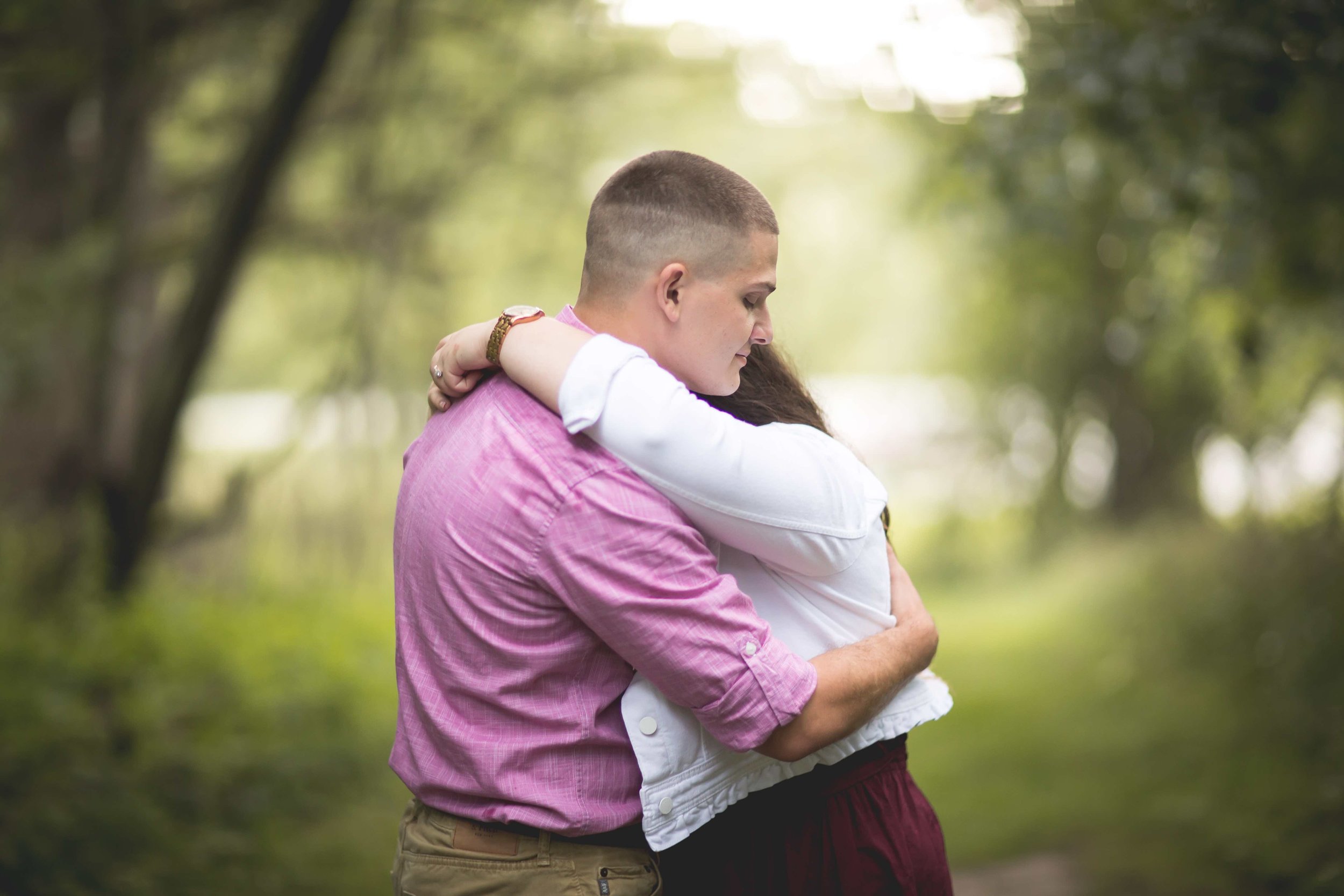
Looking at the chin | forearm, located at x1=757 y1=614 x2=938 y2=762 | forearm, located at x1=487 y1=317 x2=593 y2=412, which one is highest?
forearm, located at x1=487 y1=317 x2=593 y2=412

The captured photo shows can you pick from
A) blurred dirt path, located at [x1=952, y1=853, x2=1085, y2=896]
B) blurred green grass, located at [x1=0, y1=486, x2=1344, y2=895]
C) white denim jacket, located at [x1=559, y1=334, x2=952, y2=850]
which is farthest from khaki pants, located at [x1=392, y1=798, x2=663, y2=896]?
blurred dirt path, located at [x1=952, y1=853, x2=1085, y2=896]

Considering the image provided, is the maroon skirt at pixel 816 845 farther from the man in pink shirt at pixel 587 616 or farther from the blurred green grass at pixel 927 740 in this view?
the blurred green grass at pixel 927 740

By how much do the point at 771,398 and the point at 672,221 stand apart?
0.44 m

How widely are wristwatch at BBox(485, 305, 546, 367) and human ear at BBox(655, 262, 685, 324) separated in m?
0.20

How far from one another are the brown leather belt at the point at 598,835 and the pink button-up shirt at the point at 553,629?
3 centimetres

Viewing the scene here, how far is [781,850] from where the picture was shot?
75.8 inches

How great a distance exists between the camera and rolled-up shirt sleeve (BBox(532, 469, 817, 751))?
164 centimetres

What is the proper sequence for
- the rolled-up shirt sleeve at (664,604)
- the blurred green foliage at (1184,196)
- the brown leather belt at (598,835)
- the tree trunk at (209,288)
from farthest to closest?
the tree trunk at (209,288)
the blurred green foliage at (1184,196)
the brown leather belt at (598,835)
the rolled-up shirt sleeve at (664,604)

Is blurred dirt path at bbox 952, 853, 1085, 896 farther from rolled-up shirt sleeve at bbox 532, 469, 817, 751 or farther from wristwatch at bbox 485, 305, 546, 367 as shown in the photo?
wristwatch at bbox 485, 305, 546, 367

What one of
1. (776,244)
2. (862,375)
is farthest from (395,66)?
(862,375)

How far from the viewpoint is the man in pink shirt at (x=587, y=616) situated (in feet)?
5.43

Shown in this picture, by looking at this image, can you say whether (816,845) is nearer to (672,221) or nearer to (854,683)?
(854,683)

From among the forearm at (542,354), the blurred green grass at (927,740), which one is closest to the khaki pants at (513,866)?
the forearm at (542,354)

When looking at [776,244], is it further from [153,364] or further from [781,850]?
[153,364]
